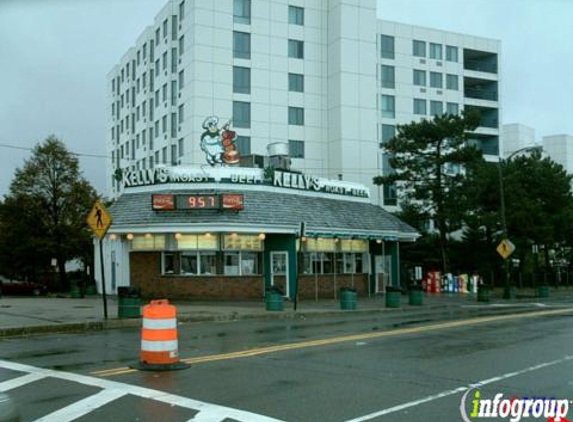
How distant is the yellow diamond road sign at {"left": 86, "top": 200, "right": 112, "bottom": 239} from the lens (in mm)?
18422

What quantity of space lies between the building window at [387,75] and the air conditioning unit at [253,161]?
103ft

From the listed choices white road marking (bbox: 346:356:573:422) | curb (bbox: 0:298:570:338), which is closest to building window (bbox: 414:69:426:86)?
curb (bbox: 0:298:570:338)

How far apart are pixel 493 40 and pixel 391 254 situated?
152ft

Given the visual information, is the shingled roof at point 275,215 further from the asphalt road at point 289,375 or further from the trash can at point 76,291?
the asphalt road at point 289,375

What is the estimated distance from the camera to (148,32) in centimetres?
6900

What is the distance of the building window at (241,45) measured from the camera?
181 feet

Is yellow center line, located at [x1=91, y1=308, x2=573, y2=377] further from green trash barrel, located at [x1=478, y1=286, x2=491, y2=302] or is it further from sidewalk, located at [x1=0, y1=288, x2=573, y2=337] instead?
green trash barrel, located at [x1=478, y1=286, x2=491, y2=302]

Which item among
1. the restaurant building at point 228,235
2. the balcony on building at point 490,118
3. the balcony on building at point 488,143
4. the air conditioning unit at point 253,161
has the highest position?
the balcony on building at point 490,118

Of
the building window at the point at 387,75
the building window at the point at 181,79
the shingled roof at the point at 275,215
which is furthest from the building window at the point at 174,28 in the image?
the shingled roof at the point at 275,215

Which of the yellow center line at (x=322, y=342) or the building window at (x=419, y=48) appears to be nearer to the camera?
the yellow center line at (x=322, y=342)

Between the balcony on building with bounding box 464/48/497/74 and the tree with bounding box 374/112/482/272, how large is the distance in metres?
33.8

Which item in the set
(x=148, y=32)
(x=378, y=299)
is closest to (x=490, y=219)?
(x=378, y=299)

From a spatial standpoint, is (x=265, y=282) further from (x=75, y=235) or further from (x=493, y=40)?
(x=493, y=40)

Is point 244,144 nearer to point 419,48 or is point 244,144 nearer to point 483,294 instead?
point 419,48
